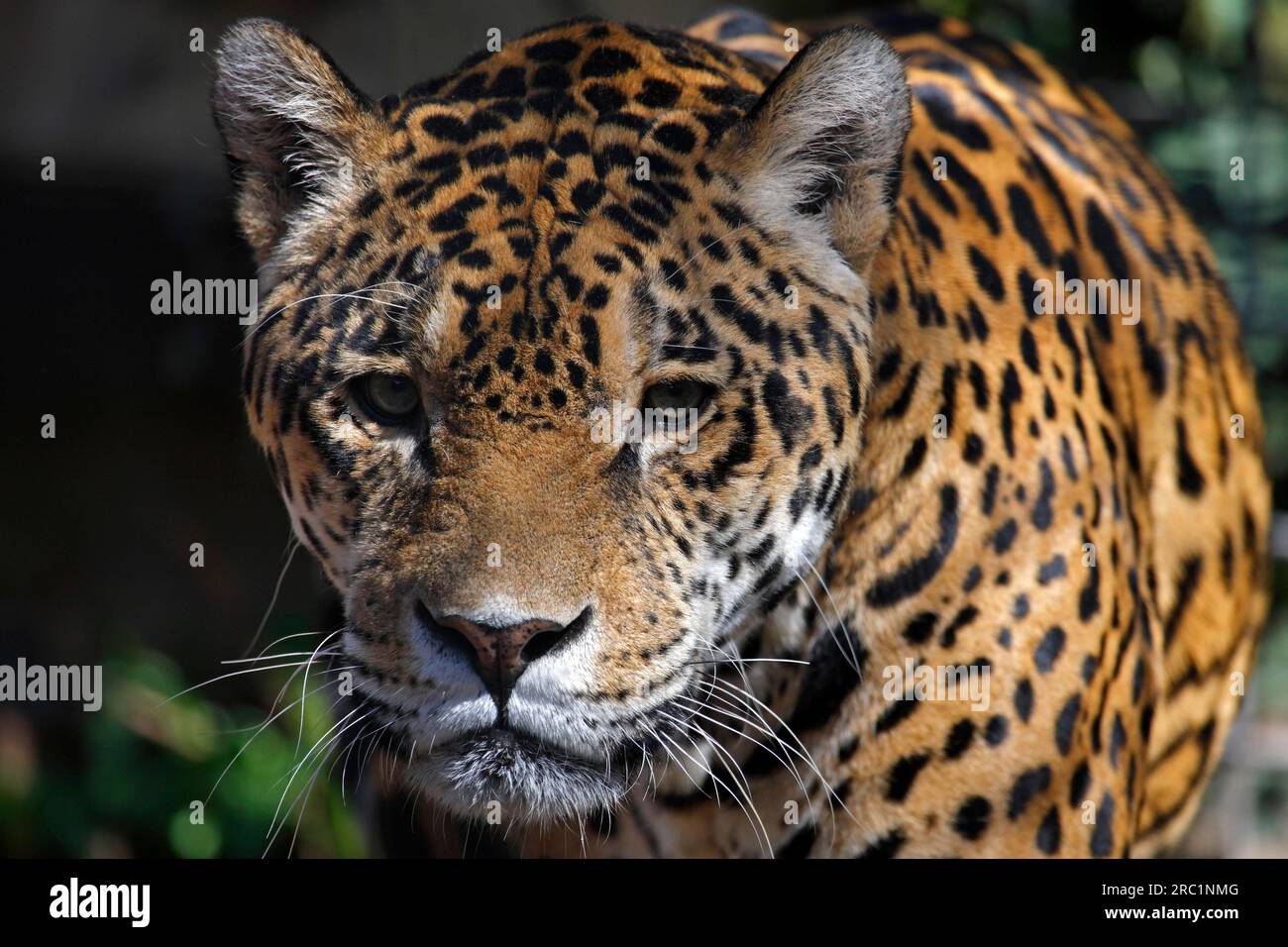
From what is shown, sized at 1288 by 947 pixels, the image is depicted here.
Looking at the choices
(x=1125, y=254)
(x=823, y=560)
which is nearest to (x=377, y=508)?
(x=823, y=560)

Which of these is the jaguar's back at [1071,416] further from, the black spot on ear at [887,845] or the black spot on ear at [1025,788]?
the black spot on ear at [887,845]

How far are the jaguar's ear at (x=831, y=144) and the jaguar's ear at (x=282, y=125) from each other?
78 centimetres

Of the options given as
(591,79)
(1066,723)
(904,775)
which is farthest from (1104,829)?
(591,79)

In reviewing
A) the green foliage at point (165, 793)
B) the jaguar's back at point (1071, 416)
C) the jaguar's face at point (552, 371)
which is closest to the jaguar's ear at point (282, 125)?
the jaguar's face at point (552, 371)

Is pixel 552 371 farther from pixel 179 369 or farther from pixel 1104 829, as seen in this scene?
pixel 179 369

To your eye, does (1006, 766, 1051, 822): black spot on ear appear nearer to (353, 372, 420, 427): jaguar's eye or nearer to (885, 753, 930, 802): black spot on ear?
(885, 753, 930, 802): black spot on ear

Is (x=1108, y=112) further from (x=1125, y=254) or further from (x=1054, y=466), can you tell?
(x=1054, y=466)

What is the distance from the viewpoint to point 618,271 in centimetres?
296

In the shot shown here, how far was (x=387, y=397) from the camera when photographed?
3.01m

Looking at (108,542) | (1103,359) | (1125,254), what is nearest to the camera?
(1103,359)

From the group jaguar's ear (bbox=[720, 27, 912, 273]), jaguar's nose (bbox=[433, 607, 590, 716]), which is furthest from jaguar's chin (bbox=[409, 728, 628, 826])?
jaguar's ear (bbox=[720, 27, 912, 273])
